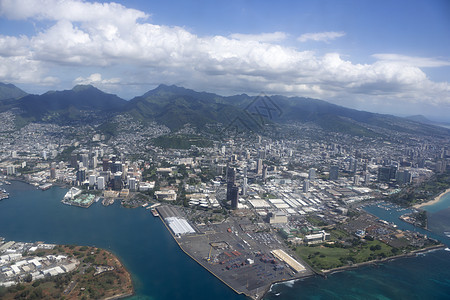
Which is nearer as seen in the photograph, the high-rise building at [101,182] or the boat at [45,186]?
the boat at [45,186]

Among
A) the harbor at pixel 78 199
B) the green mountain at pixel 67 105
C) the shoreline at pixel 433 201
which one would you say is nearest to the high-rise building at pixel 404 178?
the shoreline at pixel 433 201

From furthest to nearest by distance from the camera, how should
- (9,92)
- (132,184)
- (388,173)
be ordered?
1. (9,92)
2. (388,173)
3. (132,184)

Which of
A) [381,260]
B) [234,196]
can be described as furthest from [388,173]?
[234,196]

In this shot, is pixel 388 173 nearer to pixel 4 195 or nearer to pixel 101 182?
pixel 101 182

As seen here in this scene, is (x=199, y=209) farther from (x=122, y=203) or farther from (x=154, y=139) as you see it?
(x=154, y=139)

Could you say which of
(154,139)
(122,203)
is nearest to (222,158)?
(154,139)

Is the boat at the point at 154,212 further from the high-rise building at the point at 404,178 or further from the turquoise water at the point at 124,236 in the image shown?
the high-rise building at the point at 404,178
